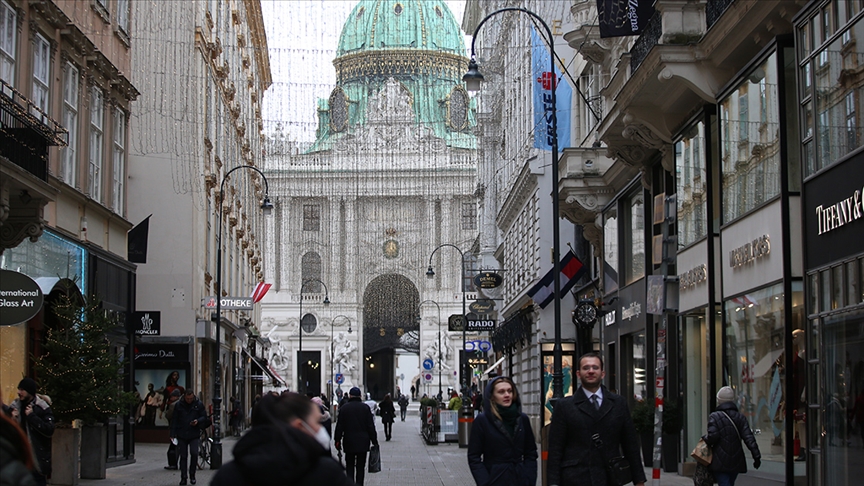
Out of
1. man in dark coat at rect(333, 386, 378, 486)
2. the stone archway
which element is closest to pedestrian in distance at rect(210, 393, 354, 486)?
man in dark coat at rect(333, 386, 378, 486)

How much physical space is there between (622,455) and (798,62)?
27.1 feet

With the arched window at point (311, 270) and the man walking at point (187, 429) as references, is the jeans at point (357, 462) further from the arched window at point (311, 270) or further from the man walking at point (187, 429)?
the arched window at point (311, 270)

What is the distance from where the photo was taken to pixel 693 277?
22312 mm

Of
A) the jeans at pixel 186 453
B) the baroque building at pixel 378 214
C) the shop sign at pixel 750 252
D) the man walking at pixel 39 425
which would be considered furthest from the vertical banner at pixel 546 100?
the baroque building at pixel 378 214

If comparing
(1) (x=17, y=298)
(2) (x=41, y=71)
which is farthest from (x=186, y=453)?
(2) (x=41, y=71)

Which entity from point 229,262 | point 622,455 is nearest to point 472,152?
point 229,262

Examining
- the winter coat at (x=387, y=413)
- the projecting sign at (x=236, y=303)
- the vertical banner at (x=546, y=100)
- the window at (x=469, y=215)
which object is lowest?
the winter coat at (x=387, y=413)

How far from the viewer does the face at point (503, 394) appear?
1008 centimetres

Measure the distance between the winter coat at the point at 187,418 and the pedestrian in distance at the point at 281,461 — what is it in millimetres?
17510

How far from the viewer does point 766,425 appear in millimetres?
17859

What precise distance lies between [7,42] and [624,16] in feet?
34.4

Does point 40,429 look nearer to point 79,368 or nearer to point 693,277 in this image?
point 79,368

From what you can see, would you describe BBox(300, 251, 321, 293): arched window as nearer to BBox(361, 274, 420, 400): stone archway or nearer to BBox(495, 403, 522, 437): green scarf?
BBox(361, 274, 420, 400): stone archway

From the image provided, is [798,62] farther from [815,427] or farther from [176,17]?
[176,17]
